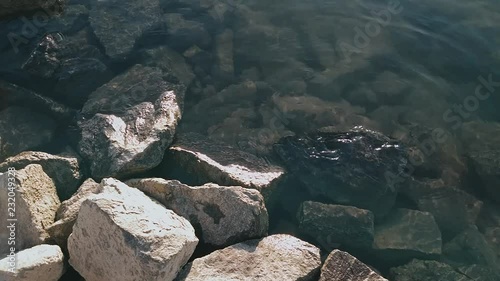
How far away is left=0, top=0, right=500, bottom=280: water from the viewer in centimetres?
696

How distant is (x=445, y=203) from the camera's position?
6.53m

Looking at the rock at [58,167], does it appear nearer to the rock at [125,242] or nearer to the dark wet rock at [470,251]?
the rock at [125,242]

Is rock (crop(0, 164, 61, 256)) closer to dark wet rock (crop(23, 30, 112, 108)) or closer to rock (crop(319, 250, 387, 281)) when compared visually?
dark wet rock (crop(23, 30, 112, 108))

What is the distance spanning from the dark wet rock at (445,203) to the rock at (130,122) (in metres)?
3.48

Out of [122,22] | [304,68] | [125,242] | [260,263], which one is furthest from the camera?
[122,22]

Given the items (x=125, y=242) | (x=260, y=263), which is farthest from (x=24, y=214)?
(x=260, y=263)

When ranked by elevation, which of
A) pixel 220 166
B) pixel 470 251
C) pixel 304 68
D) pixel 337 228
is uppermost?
pixel 304 68

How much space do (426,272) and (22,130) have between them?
5657 mm

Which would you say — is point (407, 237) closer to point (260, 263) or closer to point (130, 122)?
point (260, 263)

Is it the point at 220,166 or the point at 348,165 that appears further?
the point at 348,165

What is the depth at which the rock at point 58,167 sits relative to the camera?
18.4 feet

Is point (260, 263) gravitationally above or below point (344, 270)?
above

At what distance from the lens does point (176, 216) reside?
4887mm

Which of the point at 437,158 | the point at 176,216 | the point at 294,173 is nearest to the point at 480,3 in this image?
the point at 437,158
